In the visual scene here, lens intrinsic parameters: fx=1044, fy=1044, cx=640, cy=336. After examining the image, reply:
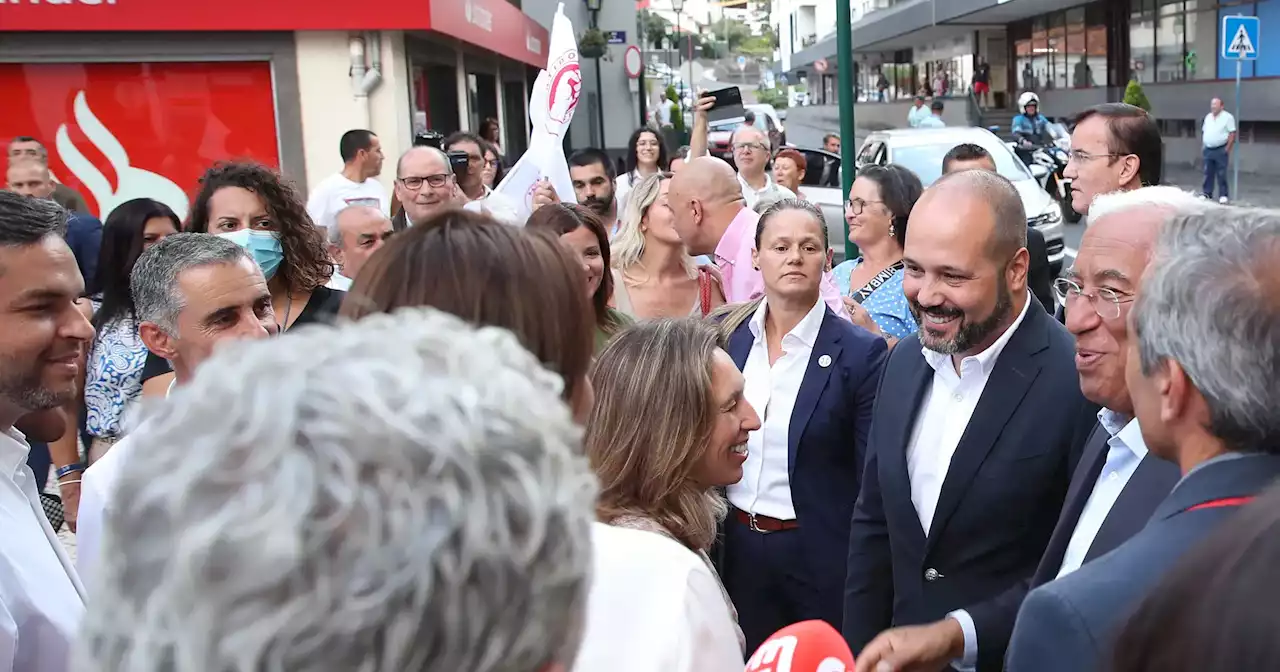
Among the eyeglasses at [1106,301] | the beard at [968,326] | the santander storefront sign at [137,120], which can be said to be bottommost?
the beard at [968,326]

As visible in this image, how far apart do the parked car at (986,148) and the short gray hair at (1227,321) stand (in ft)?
31.2

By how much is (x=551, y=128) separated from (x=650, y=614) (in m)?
5.44

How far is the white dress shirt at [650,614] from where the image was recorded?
151 centimetres

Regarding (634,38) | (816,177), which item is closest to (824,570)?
(816,177)

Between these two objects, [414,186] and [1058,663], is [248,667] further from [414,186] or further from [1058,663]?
[414,186]

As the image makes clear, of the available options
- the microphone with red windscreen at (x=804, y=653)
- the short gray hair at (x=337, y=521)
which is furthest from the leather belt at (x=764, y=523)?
the short gray hair at (x=337, y=521)

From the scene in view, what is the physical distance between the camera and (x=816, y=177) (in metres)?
14.3

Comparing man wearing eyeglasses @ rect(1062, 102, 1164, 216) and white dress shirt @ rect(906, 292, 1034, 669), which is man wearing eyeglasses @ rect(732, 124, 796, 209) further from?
white dress shirt @ rect(906, 292, 1034, 669)

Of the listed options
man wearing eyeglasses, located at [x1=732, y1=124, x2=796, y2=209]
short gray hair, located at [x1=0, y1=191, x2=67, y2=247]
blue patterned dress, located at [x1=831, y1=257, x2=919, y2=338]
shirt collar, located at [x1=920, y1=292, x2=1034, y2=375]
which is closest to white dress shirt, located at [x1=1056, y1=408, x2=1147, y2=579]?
shirt collar, located at [x1=920, y1=292, x2=1034, y2=375]

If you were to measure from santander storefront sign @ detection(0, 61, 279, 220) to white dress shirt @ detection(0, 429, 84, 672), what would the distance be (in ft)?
27.4

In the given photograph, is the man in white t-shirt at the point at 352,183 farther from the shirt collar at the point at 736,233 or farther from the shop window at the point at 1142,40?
the shop window at the point at 1142,40

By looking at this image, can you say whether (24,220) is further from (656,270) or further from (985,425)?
(656,270)

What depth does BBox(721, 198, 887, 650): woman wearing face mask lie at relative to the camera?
11.0 feet

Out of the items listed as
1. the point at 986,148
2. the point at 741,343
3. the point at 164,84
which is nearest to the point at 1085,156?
the point at 741,343
